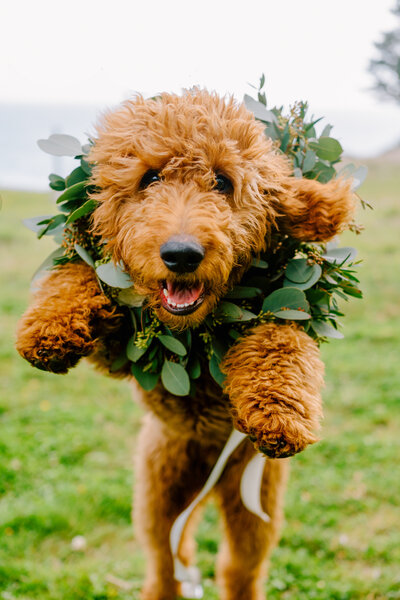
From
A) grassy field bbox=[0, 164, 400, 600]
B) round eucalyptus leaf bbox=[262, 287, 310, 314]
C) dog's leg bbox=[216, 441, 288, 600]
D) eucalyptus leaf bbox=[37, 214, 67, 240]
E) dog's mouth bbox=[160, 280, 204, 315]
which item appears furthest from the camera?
grassy field bbox=[0, 164, 400, 600]

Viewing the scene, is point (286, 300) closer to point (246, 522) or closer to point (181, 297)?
point (181, 297)

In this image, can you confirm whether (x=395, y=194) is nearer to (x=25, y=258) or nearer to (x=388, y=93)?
(x=388, y=93)

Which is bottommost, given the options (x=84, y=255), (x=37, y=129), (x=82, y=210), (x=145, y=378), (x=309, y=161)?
(x=37, y=129)

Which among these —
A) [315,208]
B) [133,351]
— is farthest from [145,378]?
[315,208]

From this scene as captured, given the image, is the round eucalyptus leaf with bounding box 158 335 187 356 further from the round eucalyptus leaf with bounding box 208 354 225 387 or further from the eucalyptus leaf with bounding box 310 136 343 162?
the eucalyptus leaf with bounding box 310 136 343 162

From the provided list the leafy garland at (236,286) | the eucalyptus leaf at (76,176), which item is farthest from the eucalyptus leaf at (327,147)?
the eucalyptus leaf at (76,176)

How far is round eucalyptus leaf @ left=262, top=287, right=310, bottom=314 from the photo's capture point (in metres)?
1.78

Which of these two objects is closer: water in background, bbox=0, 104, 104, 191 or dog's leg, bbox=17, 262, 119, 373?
dog's leg, bbox=17, 262, 119, 373

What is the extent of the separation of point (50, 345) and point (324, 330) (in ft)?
3.16

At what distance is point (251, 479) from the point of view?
223 cm

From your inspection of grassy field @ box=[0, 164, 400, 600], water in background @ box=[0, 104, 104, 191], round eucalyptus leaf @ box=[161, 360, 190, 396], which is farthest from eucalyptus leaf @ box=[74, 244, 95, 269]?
grassy field @ box=[0, 164, 400, 600]

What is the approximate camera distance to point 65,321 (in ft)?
5.82

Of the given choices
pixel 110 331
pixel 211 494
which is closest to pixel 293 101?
pixel 110 331

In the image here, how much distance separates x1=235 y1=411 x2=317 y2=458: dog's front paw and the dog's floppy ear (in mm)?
650
